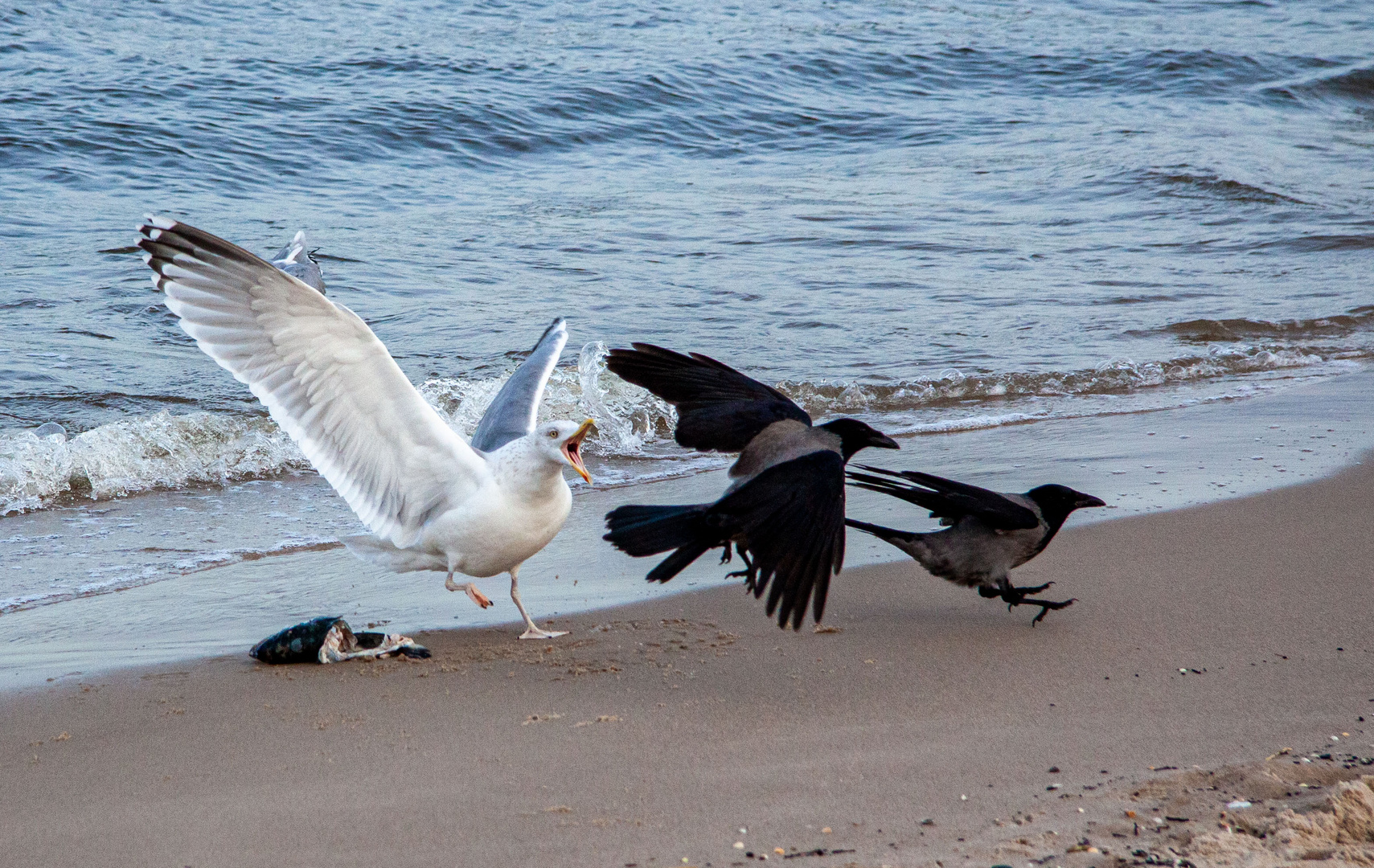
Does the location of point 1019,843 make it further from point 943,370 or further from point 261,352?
point 943,370

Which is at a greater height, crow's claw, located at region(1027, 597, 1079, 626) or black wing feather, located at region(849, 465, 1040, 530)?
black wing feather, located at region(849, 465, 1040, 530)

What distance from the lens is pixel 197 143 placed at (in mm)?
12133

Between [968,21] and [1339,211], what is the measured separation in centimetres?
937

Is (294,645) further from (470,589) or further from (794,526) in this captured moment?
(794,526)

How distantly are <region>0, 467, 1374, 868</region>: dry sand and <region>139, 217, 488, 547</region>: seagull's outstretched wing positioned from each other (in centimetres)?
55

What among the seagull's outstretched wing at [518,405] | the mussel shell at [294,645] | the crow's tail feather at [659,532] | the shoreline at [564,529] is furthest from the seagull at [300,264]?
the crow's tail feather at [659,532]

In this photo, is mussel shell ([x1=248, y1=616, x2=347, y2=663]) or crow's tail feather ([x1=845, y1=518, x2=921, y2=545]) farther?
crow's tail feather ([x1=845, y1=518, x2=921, y2=545])

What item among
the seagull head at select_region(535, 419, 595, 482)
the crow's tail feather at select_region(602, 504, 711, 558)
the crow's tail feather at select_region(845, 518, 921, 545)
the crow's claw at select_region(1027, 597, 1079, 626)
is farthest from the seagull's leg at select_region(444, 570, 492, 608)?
the crow's claw at select_region(1027, 597, 1079, 626)

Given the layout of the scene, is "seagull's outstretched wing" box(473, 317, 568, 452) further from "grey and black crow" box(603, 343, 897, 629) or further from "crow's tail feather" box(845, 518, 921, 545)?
"crow's tail feather" box(845, 518, 921, 545)

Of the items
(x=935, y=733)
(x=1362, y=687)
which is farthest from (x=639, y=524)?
(x=1362, y=687)

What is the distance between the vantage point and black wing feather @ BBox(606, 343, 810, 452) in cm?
405

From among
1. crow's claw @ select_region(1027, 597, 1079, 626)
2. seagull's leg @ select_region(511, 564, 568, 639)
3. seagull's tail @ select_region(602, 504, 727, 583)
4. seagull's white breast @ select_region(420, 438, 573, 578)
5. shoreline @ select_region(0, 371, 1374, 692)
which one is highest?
seagull's tail @ select_region(602, 504, 727, 583)

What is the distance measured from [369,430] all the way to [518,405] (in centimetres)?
68

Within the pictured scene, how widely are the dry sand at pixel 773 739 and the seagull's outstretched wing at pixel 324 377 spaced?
547 millimetres
